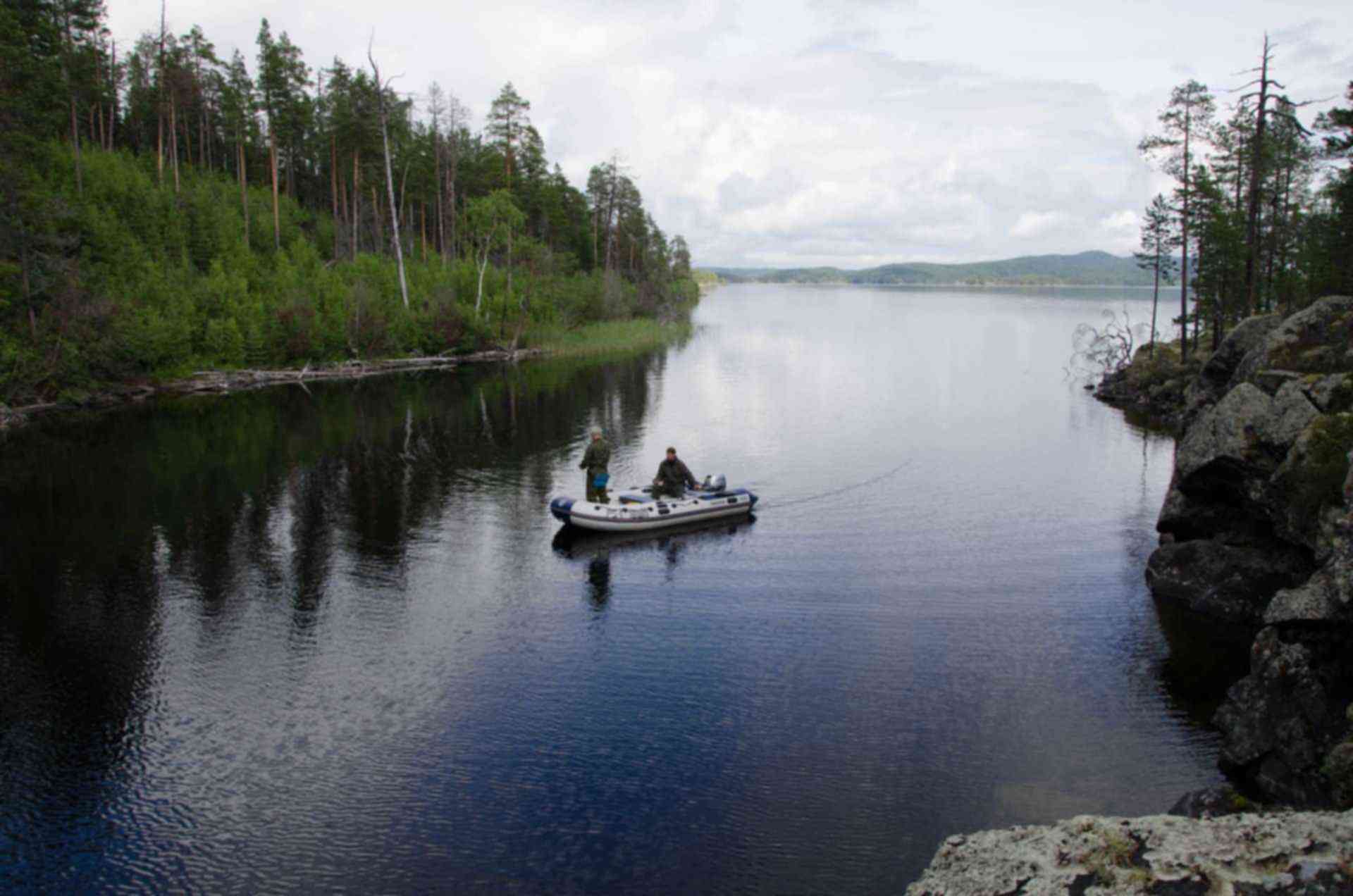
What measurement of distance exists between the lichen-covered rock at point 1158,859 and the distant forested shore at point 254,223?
42.0 m

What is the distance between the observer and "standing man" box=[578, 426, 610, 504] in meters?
23.9

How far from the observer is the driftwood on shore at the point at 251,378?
1540 inches

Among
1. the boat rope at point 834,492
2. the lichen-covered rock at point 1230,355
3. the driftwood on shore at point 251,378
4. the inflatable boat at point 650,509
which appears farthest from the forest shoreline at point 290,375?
the lichen-covered rock at point 1230,355

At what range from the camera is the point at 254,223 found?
63.3m

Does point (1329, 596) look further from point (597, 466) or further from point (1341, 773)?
point (597, 466)

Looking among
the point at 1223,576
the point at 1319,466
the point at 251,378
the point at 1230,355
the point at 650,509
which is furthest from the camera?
the point at 251,378

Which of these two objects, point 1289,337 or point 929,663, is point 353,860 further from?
point 1289,337

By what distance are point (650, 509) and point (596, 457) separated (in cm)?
192

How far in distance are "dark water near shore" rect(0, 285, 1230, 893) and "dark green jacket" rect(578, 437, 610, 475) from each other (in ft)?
6.31

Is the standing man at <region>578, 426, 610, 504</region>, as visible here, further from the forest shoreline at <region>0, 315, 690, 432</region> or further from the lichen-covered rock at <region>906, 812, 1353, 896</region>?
the forest shoreline at <region>0, 315, 690, 432</region>

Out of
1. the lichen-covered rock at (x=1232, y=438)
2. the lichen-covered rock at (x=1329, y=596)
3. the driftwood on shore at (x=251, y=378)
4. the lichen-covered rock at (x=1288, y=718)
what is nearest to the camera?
the lichen-covered rock at (x=1288, y=718)

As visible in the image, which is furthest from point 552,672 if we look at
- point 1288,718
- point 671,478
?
point 1288,718

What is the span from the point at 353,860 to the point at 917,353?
6681cm

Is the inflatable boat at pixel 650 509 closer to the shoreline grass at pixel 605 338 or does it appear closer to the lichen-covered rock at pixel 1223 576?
the lichen-covered rock at pixel 1223 576
